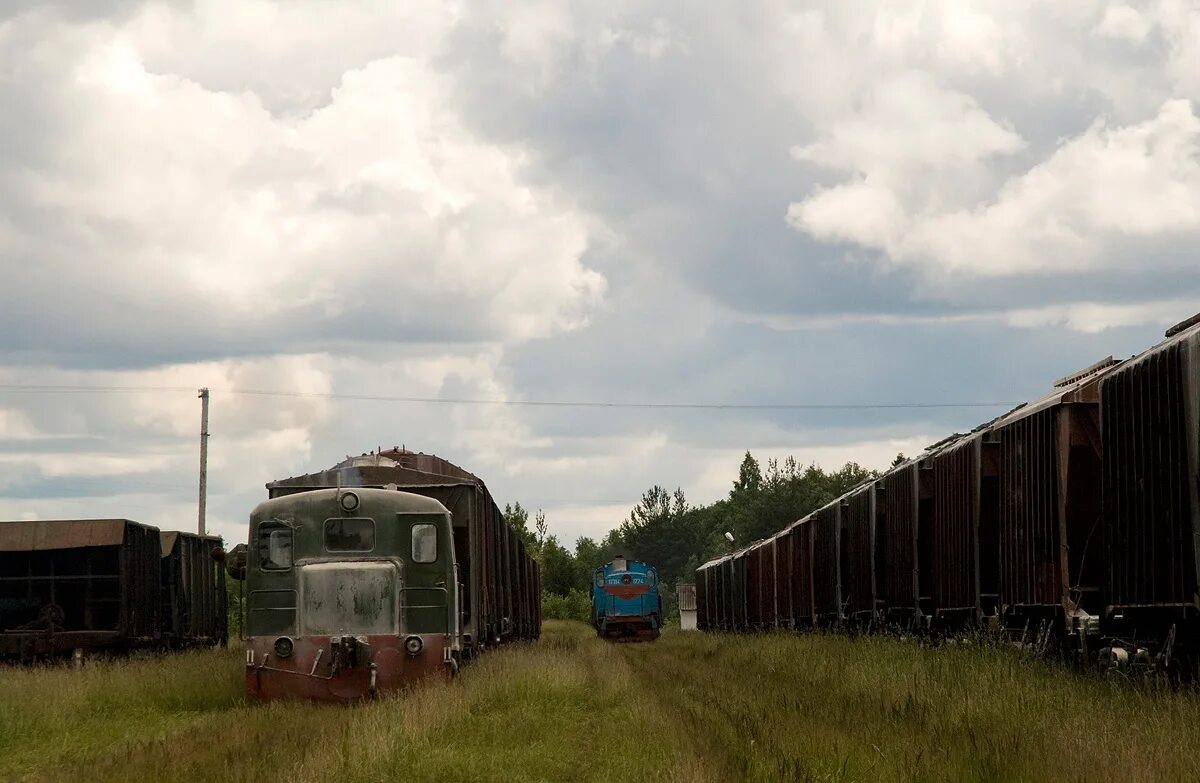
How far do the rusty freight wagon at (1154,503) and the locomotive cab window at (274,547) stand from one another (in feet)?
31.4

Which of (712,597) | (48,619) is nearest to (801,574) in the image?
(48,619)

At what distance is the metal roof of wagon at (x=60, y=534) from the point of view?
23.9 meters

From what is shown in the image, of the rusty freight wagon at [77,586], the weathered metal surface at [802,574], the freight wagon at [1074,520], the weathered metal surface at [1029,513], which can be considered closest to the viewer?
the freight wagon at [1074,520]

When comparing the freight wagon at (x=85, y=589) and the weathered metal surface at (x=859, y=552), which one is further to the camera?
the weathered metal surface at (x=859, y=552)

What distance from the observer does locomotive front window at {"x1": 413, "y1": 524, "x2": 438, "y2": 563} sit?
55.5 feet

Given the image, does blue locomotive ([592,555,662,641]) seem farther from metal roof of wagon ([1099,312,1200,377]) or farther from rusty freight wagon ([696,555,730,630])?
metal roof of wagon ([1099,312,1200,377])

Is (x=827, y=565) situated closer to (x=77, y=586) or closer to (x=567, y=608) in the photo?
(x=77, y=586)

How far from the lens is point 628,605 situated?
48188 millimetres

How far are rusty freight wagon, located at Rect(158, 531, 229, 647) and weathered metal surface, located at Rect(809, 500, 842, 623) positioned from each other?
13.1 m

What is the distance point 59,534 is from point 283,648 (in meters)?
10.1

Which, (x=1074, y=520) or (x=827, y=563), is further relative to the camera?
(x=827, y=563)

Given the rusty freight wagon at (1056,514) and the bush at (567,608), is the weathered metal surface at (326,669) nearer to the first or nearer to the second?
the rusty freight wagon at (1056,514)

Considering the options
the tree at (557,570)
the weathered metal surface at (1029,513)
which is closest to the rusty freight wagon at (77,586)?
the weathered metal surface at (1029,513)

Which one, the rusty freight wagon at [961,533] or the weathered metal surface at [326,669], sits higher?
the rusty freight wagon at [961,533]
